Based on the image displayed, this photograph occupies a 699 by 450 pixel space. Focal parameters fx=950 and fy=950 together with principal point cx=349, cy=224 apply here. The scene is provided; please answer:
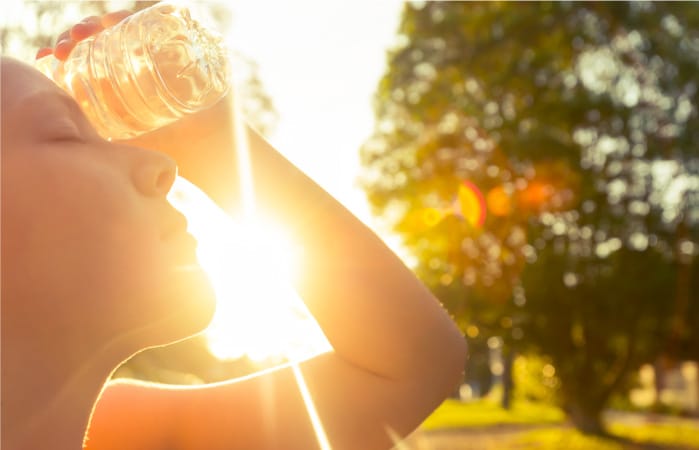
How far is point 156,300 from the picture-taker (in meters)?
1.33

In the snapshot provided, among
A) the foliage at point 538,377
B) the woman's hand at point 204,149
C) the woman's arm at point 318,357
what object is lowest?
the foliage at point 538,377

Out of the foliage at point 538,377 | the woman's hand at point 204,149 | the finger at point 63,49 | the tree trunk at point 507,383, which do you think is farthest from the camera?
the tree trunk at point 507,383

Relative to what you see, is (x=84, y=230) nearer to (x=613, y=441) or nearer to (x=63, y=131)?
(x=63, y=131)

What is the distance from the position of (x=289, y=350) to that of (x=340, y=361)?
3.28 ft

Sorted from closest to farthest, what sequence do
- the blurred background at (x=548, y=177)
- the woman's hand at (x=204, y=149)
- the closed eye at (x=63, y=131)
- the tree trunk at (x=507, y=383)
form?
the closed eye at (x=63, y=131)
the woman's hand at (x=204, y=149)
the blurred background at (x=548, y=177)
the tree trunk at (x=507, y=383)

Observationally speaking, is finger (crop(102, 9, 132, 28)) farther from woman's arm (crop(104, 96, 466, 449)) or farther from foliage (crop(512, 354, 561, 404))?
foliage (crop(512, 354, 561, 404))

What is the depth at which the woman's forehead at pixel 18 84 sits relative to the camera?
1.34 meters

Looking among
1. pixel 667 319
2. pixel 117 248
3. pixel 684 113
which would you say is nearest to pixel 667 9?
pixel 684 113

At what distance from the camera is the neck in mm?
1217

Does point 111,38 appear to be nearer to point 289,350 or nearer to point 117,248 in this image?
point 117,248

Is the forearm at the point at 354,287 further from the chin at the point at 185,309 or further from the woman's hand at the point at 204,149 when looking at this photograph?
the chin at the point at 185,309

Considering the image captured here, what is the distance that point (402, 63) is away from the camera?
21.9 m

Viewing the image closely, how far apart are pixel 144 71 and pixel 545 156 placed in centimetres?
2073

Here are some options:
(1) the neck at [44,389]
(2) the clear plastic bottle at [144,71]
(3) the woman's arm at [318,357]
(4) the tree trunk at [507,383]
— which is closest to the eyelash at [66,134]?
(1) the neck at [44,389]
